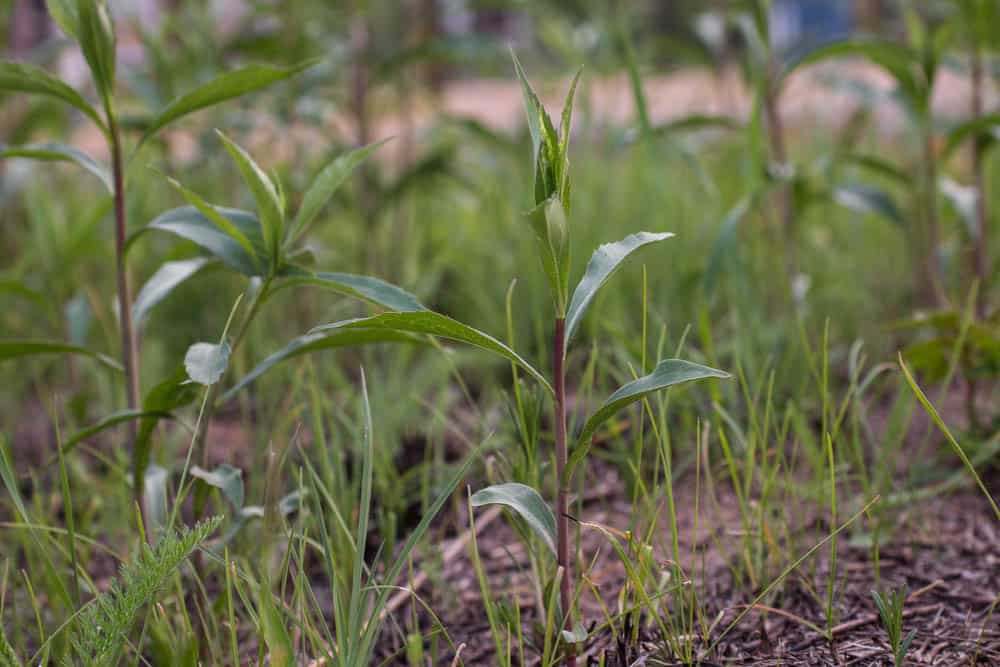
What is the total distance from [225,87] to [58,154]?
0.63 feet

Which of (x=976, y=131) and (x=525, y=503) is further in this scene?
(x=976, y=131)

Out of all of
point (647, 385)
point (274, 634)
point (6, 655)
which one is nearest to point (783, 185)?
point (647, 385)

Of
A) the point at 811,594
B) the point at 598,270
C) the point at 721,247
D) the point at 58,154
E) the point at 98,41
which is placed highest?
the point at 98,41

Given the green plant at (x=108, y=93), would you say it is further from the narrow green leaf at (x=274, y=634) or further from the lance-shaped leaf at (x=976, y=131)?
the lance-shaped leaf at (x=976, y=131)

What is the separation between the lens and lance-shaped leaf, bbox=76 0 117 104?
0.98 m

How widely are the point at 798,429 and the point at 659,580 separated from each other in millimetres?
250

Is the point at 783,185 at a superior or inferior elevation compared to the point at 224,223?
inferior

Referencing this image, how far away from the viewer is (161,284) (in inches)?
40.6

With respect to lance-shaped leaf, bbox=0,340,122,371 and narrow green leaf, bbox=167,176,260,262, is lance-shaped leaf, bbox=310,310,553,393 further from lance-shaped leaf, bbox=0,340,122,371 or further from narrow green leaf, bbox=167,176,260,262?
lance-shaped leaf, bbox=0,340,122,371

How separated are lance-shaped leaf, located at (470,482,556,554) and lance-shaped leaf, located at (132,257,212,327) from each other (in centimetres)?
43

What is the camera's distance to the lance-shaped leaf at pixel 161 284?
1007 millimetres

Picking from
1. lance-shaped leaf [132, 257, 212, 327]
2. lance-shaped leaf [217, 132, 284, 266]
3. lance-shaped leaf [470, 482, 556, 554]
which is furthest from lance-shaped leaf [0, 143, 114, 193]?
lance-shaped leaf [470, 482, 556, 554]

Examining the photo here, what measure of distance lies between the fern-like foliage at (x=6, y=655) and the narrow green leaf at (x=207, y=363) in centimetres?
24

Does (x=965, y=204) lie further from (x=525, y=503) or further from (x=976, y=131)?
(x=525, y=503)
